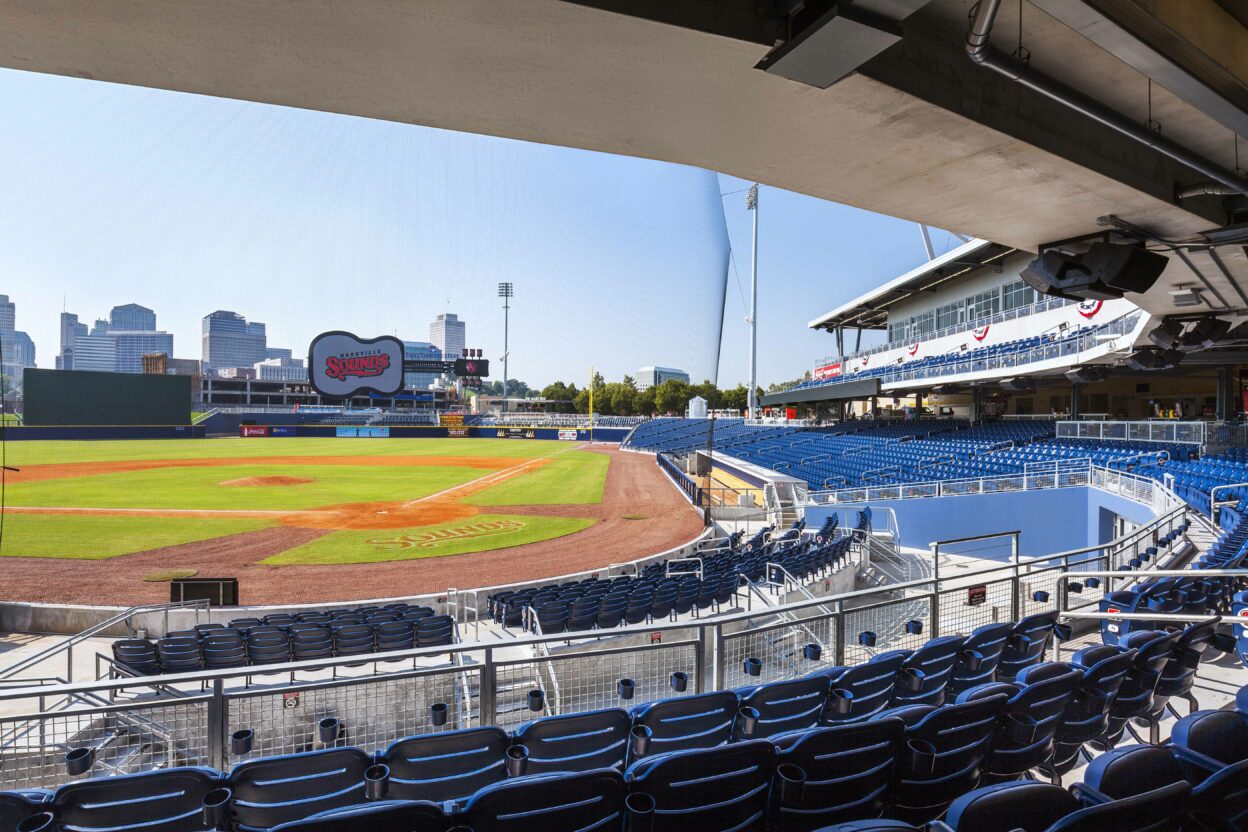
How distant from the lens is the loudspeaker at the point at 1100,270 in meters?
5.68

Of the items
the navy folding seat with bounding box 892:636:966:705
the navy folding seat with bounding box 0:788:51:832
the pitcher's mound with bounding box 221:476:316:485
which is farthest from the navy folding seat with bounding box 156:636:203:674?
the pitcher's mound with bounding box 221:476:316:485

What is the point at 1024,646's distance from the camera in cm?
498

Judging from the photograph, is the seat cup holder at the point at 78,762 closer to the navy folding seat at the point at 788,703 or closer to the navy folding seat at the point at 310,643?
the navy folding seat at the point at 788,703

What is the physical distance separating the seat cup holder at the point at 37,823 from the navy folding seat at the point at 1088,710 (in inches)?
183

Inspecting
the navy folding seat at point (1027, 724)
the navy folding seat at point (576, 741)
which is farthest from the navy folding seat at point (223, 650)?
the navy folding seat at point (1027, 724)

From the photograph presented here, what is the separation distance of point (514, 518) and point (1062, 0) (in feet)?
71.4

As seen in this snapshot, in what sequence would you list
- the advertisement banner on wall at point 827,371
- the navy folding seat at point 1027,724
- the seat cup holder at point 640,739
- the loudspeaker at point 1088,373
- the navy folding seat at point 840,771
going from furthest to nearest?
the advertisement banner on wall at point 827,371 < the loudspeaker at point 1088,373 < the seat cup holder at point 640,739 < the navy folding seat at point 1027,724 < the navy folding seat at point 840,771

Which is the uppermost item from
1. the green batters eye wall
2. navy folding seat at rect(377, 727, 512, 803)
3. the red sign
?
the red sign

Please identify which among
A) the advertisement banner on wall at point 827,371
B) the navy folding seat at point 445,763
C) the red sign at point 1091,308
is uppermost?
the advertisement banner on wall at point 827,371

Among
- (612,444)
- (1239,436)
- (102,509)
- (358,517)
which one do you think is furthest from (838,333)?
(102,509)

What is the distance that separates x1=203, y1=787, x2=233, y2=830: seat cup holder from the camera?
8.09 ft

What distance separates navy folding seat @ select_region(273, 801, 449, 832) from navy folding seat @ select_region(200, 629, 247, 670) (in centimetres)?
697

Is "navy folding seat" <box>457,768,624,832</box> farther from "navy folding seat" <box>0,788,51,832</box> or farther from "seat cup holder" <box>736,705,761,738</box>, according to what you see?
"navy folding seat" <box>0,788,51,832</box>

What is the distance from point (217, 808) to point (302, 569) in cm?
1481
